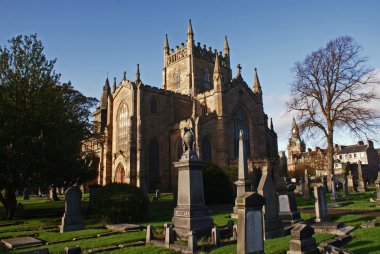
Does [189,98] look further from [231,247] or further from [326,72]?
[231,247]

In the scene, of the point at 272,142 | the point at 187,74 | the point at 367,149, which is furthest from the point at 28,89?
the point at 367,149

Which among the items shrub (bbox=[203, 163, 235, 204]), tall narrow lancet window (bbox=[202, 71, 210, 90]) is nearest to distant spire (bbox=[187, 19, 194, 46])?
tall narrow lancet window (bbox=[202, 71, 210, 90])

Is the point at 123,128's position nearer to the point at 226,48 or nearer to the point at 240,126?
the point at 240,126

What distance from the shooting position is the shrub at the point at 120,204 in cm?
1448

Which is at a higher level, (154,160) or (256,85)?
(256,85)

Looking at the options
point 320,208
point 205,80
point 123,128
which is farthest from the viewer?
point 205,80

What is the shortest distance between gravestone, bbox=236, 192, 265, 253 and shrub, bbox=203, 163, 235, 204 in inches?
617

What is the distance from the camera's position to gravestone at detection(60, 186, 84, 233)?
43.0 ft

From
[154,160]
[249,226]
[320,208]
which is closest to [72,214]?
[249,226]

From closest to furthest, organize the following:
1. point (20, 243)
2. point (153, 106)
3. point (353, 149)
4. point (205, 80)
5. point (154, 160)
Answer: point (20, 243)
point (154, 160)
point (153, 106)
point (205, 80)
point (353, 149)

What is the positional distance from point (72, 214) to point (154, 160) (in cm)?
2304

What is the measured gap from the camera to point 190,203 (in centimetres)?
1040

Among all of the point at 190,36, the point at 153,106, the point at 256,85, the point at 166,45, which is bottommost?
the point at 153,106

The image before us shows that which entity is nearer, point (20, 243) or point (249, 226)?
point (249, 226)
